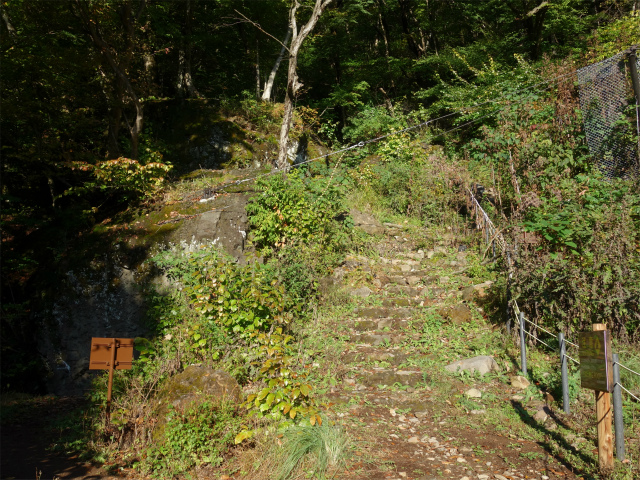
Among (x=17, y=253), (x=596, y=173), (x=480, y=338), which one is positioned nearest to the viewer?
(x=480, y=338)

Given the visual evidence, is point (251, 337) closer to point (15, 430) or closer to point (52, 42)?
point (15, 430)

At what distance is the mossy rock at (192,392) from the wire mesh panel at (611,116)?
8.19 m

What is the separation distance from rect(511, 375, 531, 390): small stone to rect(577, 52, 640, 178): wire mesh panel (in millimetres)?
5040

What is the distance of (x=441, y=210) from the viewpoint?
36.6 feet

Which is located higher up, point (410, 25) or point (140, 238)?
point (410, 25)

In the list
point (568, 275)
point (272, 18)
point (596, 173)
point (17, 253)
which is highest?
point (272, 18)

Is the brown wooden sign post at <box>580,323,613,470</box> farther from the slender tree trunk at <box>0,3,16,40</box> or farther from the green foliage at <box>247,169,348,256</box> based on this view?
the slender tree trunk at <box>0,3,16,40</box>

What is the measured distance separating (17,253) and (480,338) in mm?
9644

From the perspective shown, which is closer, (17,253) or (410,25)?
(17,253)

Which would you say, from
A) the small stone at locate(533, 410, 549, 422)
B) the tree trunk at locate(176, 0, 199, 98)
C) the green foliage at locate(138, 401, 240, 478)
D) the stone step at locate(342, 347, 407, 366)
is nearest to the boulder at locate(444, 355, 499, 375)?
the stone step at locate(342, 347, 407, 366)

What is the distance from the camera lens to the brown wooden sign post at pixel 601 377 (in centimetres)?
352

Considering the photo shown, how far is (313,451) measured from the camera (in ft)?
12.9

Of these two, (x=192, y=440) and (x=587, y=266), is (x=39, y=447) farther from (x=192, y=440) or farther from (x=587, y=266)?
(x=587, y=266)

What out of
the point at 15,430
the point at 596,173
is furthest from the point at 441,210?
the point at 15,430
